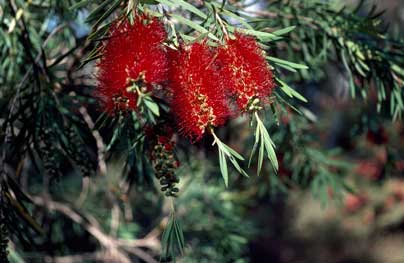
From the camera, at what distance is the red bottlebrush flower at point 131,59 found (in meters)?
0.80

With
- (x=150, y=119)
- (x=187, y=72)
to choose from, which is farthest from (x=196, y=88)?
(x=150, y=119)

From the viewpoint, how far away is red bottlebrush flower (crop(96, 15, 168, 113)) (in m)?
0.80

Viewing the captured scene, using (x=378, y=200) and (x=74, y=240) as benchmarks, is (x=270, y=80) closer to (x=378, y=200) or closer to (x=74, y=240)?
(x=74, y=240)

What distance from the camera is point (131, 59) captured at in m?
0.81

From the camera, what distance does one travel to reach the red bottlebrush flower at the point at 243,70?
2.80 ft

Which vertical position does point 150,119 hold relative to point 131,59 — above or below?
below

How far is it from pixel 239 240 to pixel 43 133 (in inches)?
45.9

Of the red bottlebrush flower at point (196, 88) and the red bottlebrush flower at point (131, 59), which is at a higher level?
the red bottlebrush flower at point (131, 59)

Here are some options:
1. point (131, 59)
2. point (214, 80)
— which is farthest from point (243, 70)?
point (131, 59)

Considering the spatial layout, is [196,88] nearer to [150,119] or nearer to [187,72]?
[187,72]

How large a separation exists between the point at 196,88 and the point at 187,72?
0.03m

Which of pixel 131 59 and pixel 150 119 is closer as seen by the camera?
pixel 131 59

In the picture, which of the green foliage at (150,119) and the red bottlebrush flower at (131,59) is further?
the green foliage at (150,119)

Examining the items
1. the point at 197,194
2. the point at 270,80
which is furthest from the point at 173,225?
the point at 197,194
